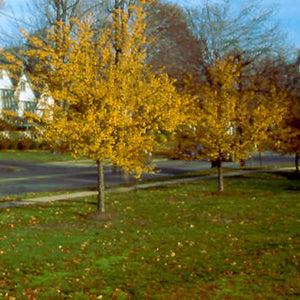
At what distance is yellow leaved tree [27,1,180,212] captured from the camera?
1063 centimetres

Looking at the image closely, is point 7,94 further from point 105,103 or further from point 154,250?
point 154,250

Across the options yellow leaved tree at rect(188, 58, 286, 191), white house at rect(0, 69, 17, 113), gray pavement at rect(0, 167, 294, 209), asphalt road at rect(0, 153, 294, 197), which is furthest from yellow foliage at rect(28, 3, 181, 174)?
white house at rect(0, 69, 17, 113)

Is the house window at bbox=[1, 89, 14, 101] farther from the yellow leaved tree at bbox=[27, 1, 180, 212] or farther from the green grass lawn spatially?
the yellow leaved tree at bbox=[27, 1, 180, 212]

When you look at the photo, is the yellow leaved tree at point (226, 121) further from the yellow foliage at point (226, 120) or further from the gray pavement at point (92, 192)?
the gray pavement at point (92, 192)

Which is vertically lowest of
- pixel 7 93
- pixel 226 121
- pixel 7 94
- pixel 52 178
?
pixel 52 178

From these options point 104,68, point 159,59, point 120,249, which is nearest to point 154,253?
point 120,249

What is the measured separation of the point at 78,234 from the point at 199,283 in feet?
13.1

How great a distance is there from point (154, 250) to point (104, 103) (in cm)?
440

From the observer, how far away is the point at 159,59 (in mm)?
27781

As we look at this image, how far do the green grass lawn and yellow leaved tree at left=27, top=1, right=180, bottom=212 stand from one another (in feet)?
5.94

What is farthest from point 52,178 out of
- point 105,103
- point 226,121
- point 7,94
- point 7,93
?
point 7,93

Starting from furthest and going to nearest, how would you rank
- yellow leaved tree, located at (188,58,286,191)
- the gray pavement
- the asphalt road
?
the asphalt road < yellow leaved tree, located at (188,58,286,191) < the gray pavement

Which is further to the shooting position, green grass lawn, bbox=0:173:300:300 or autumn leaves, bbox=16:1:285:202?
autumn leaves, bbox=16:1:285:202

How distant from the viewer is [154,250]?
8219 millimetres
